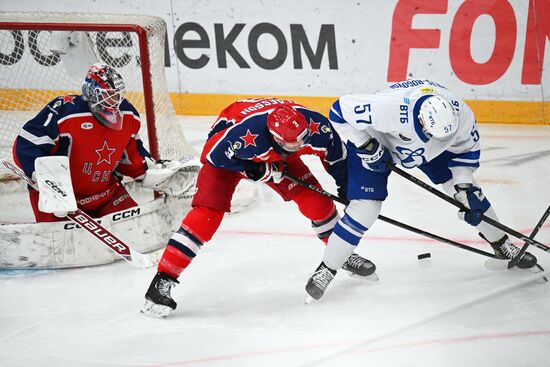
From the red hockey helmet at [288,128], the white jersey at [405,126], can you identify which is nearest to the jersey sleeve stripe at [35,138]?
the red hockey helmet at [288,128]

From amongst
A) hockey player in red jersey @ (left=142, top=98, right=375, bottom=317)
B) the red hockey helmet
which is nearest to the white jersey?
hockey player in red jersey @ (left=142, top=98, right=375, bottom=317)

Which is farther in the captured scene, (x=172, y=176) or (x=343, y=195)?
(x=172, y=176)

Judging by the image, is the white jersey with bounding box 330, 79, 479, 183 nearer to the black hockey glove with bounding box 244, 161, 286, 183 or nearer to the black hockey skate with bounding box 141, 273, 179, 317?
the black hockey glove with bounding box 244, 161, 286, 183

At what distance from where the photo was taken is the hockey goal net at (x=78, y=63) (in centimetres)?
381

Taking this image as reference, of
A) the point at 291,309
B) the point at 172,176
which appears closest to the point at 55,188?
the point at 172,176

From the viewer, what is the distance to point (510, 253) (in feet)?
10.7

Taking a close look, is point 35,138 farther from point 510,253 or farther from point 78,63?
point 510,253

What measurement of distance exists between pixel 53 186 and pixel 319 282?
1.20m

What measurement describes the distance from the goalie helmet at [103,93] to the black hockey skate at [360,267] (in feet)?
3.91

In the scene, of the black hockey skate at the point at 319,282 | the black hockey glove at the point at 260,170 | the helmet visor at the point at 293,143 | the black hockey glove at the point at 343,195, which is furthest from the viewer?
the black hockey glove at the point at 343,195

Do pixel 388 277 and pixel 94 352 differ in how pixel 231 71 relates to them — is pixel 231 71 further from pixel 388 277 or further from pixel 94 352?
pixel 94 352

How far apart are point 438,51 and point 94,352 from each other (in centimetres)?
350

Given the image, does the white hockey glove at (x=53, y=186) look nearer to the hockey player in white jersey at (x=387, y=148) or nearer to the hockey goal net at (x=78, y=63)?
the hockey goal net at (x=78, y=63)

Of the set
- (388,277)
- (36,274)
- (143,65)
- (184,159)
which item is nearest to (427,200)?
(388,277)
